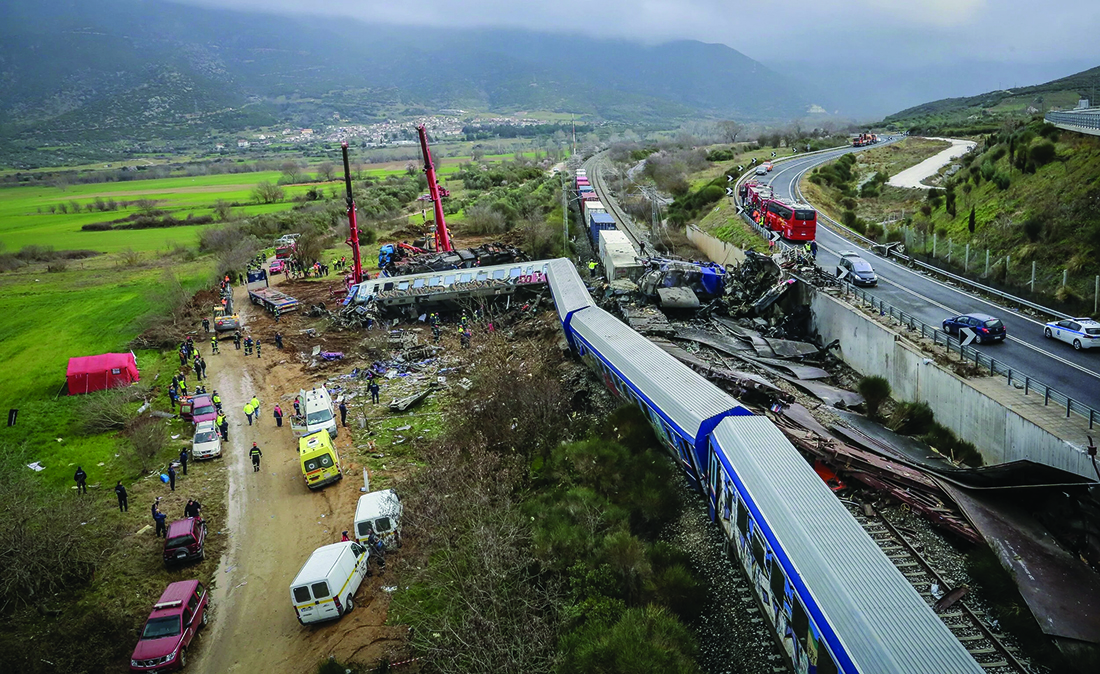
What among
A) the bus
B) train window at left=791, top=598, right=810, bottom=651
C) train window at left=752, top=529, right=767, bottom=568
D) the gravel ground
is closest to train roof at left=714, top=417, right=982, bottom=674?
train window at left=791, top=598, right=810, bottom=651

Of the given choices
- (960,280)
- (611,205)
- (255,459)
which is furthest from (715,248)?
(255,459)

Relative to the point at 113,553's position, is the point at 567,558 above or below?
above

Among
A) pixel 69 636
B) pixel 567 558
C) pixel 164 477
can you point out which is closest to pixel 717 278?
pixel 567 558

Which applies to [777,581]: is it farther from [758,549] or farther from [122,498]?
[122,498]

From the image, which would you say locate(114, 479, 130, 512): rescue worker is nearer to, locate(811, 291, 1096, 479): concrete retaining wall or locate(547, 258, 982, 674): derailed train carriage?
locate(547, 258, 982, 674): derailed train carriage

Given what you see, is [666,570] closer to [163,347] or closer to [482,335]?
[482,335]
